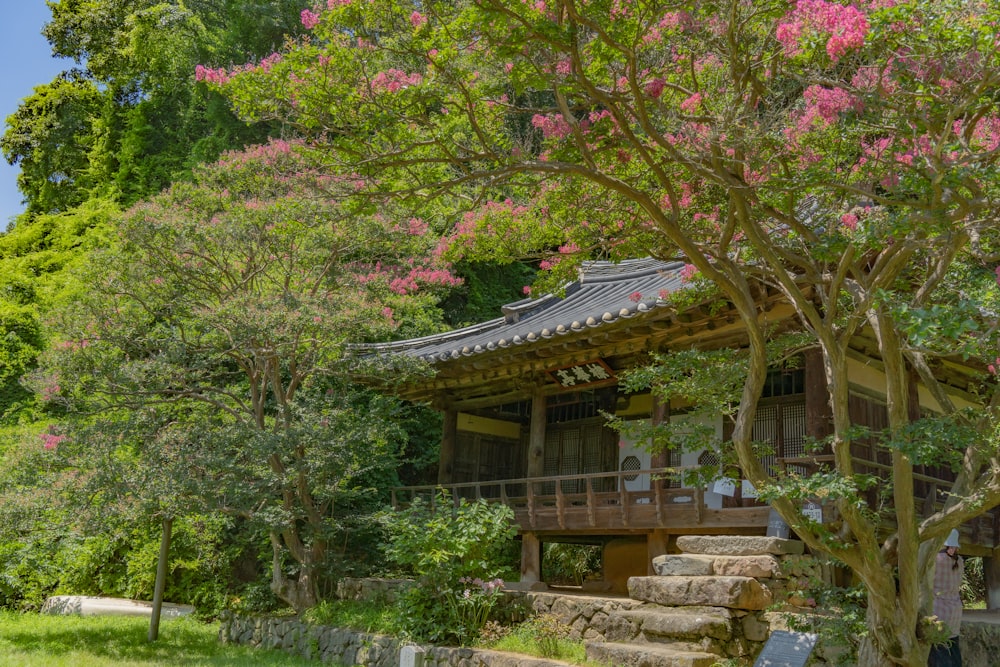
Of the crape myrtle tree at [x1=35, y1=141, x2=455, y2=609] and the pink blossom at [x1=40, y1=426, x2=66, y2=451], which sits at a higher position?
the crape myrtle tree at [x1=35, y1=141, x2=455, y2=609]

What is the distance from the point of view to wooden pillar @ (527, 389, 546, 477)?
12.0 metres

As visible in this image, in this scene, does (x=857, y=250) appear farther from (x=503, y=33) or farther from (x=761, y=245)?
(x=503, y=33)

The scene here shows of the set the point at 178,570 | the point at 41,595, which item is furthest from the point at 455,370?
the point at 41,595

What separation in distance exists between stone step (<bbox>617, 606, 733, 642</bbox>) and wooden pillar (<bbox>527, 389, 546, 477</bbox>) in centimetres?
427

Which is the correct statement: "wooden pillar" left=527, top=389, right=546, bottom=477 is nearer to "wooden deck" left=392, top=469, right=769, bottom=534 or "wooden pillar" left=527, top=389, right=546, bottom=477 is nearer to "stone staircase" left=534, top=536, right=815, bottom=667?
"wooden deck" left=392, top=469, right=769, bottom=534

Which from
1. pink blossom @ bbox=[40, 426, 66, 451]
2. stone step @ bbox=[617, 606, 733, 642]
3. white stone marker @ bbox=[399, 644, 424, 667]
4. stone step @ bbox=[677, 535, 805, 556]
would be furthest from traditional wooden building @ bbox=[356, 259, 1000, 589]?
pink blossom @ bbox=[40, 426, 66, 451]

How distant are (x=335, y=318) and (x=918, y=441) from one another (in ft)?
23.4

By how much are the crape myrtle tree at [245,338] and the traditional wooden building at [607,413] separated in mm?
1674

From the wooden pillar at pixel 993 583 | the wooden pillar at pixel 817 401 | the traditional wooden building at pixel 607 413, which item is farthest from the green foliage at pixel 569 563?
the wooden pillar at pixel 817 401

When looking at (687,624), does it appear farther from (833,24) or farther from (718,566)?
(833,24)

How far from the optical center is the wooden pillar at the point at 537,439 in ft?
39.5

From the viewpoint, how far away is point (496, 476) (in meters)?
15.1

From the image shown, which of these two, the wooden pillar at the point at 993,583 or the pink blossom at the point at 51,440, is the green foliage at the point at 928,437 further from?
the pink blossom at the point at 51,440

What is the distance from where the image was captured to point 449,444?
1427 cm
